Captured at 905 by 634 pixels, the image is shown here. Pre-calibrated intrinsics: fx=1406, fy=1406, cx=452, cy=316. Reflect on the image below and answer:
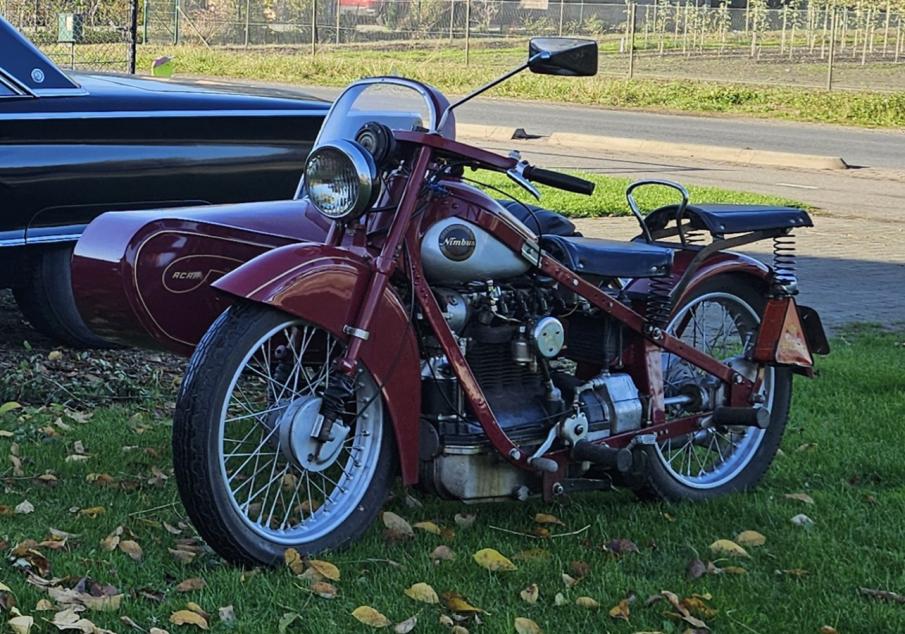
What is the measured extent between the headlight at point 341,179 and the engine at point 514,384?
46cm

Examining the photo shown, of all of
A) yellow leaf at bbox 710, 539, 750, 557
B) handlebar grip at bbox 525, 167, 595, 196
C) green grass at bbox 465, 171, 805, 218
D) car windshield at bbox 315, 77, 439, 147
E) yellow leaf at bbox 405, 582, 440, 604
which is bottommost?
yellow leaf at bbox 710, 539, 750, 557

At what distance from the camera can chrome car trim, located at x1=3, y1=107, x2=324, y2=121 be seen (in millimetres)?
6188

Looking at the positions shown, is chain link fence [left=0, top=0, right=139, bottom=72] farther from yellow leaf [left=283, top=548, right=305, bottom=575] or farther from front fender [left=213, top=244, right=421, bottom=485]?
yellow leaf [left=283, top=548, right=305, bottom=575]

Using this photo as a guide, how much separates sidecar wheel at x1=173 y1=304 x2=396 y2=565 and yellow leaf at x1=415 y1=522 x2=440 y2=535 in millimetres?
251

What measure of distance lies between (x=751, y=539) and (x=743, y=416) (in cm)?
57

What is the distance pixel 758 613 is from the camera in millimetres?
3873

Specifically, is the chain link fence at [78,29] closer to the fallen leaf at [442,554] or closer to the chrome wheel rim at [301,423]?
the chrome wheel rim at [301,423]

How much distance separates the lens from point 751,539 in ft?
14.7

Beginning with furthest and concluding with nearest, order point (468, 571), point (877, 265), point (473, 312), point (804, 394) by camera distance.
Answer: point (877, 265) → point (804, 394) → point (473, 312) → point (468, 571)

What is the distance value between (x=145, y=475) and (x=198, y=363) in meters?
1.27

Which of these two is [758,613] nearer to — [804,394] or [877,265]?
[804,394]

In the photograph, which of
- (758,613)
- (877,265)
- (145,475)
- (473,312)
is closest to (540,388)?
(473,312)

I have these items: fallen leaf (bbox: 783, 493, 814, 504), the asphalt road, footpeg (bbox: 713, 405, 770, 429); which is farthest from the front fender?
the asphalt road

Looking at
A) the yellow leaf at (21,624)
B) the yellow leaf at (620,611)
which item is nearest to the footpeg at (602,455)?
the yellow leaf at (620,611)
